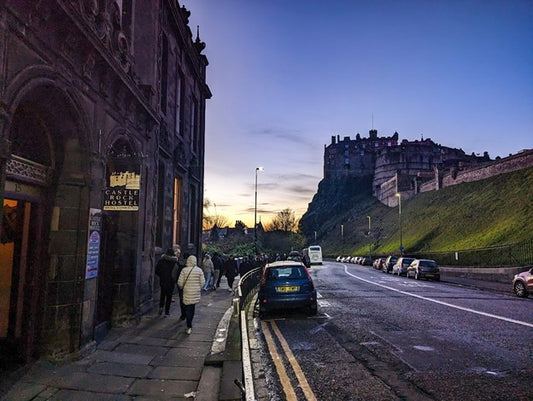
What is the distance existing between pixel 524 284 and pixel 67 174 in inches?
727

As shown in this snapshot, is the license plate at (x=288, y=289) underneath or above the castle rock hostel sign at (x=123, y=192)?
underneath

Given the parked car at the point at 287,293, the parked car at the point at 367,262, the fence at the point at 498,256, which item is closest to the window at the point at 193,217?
the parked car at the point at 287,293

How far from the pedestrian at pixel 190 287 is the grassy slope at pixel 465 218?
127 feet

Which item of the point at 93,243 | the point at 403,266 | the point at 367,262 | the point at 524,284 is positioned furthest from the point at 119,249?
the point at 367,262

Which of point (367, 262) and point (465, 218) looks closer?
point (465, 218)

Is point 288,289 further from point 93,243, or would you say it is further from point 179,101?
point 179,101

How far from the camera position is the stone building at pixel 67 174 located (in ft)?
19.1

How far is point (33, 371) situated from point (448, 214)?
218ft

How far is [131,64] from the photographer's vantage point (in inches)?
408

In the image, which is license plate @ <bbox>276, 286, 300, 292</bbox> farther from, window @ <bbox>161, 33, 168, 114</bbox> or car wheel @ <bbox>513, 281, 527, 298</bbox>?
car wheel @ <bbox>513, 281, 527, 298</bbox>

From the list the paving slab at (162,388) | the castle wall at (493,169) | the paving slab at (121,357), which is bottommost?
the paving slab at (162,388)

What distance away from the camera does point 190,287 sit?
964 centimetres

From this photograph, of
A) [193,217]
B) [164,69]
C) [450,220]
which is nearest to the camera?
[164,69]

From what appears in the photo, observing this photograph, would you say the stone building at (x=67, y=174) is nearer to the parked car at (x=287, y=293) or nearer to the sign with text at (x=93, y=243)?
the sign with text at (x=93, y=243)
